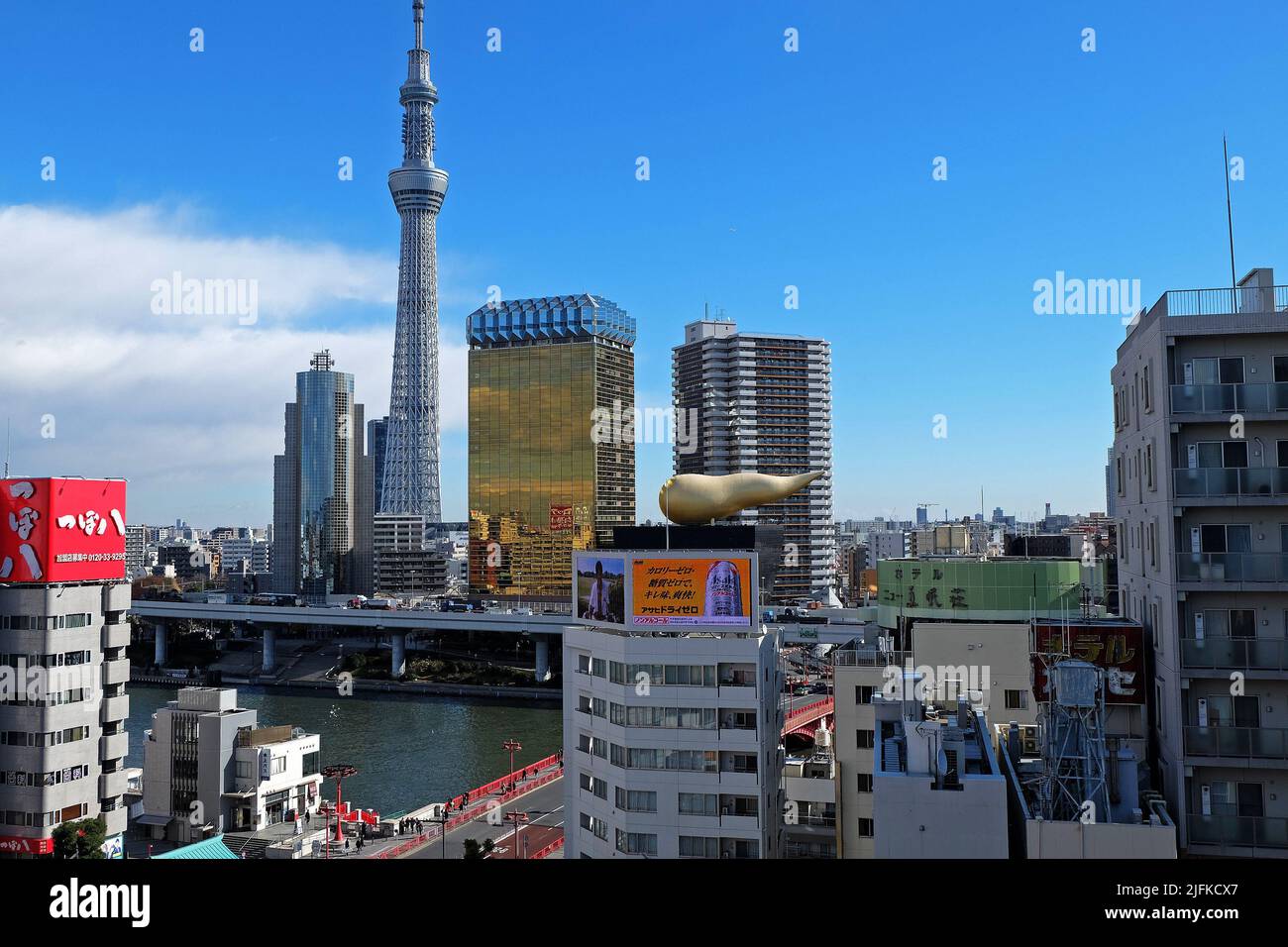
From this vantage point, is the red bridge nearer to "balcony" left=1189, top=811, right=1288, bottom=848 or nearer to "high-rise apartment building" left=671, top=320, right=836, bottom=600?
"balcony" left=1189, top=811, right=1288, bottom=848

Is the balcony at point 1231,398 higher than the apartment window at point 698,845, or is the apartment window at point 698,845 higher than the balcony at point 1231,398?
the balcony at point 1231,398

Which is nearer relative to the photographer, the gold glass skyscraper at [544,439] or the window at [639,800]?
the window at [639,800]

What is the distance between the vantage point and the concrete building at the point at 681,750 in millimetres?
12281

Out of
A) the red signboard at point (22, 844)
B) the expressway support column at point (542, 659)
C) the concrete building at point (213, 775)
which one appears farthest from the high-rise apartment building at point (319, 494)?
the red signboard at point (22, 844)

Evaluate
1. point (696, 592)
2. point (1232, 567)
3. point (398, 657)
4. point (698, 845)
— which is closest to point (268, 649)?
point (398, 657)

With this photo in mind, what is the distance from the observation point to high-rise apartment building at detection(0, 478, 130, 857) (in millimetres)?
15211

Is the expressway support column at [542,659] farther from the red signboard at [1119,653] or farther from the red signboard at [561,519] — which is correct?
the red signboard at [1119,653]

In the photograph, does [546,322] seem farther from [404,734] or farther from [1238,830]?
[1238,830]

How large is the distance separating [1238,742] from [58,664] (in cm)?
1651

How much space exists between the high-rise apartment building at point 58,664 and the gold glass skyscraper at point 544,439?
41.1 m

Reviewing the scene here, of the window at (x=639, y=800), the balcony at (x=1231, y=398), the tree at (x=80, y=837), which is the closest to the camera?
the balcony at (x=1231, y=398)

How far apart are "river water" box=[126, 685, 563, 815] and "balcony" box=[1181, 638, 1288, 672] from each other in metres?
17.9
